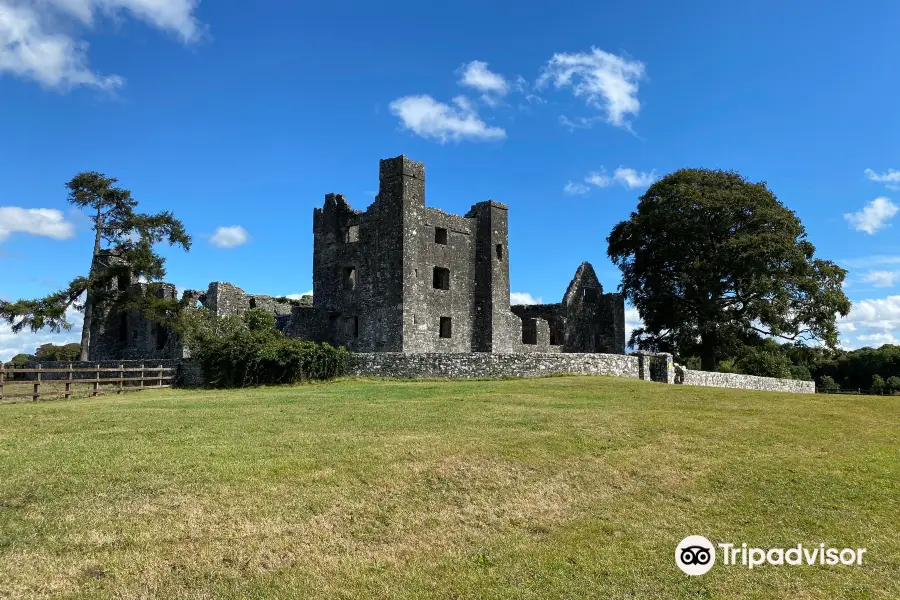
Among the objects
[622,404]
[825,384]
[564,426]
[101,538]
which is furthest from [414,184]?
[825,384]

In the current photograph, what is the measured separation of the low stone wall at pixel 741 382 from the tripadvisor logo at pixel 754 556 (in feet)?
67.9

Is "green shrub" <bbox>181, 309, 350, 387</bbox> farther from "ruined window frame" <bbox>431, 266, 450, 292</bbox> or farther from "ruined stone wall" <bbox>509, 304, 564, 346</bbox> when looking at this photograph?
"ruined stone wall" <bbox>509, 304, 564, 346</bbox>

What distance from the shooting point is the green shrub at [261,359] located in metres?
26.5

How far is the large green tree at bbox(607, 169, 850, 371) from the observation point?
36.2 metres

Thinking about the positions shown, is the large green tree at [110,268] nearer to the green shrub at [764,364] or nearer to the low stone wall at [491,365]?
the low stone wall at [491,365]

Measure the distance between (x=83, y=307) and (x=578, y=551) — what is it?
128ft

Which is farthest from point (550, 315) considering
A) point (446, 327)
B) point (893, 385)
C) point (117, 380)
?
point (893, 385)

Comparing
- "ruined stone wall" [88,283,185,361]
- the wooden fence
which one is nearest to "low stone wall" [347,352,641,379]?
the wooden fence

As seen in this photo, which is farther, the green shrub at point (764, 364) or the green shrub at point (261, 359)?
the green shrub at point (764, 364)

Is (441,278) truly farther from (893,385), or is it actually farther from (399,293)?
(893,385)

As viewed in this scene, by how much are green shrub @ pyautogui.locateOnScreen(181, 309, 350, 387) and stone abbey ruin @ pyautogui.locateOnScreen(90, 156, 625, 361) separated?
4518 mm

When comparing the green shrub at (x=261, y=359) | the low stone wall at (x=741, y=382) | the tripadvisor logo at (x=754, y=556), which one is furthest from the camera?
the low stone wall at (x=741, y=382)

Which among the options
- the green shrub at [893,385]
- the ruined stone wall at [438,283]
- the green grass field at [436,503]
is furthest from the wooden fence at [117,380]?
the green shrub at [893,385]

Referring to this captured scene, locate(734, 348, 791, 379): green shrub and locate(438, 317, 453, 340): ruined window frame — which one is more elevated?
locate(438, 317, 453, 340): ruined window frame
